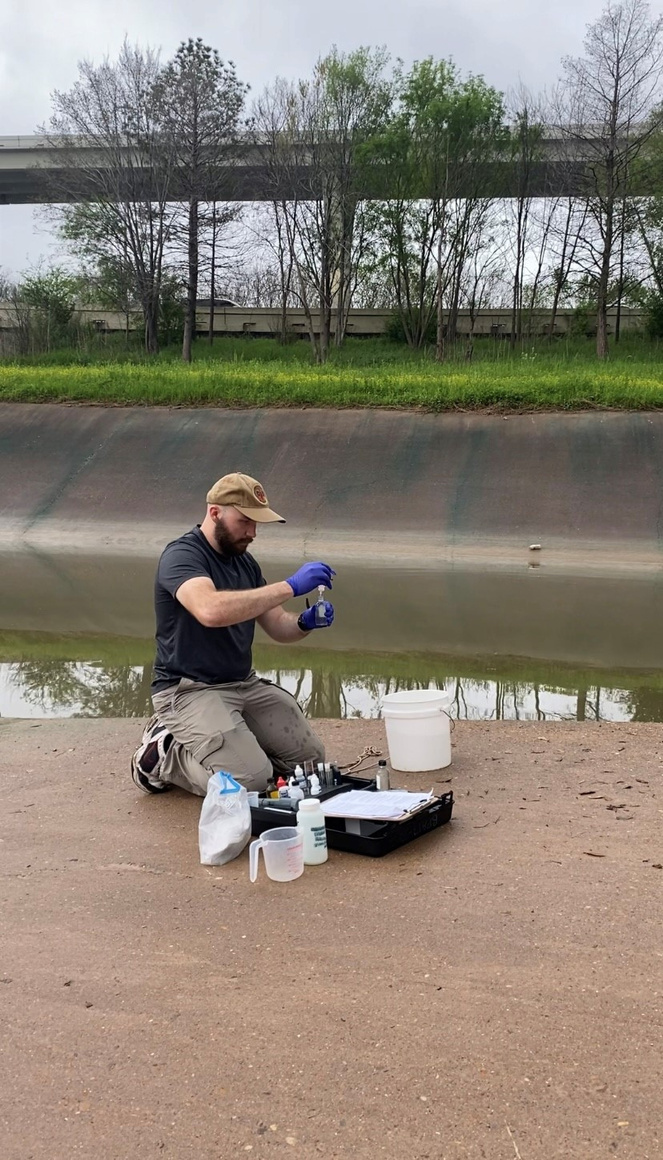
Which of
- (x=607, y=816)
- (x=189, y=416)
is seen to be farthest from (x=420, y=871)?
(x=189, y=416)

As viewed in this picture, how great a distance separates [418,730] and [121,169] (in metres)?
25.1

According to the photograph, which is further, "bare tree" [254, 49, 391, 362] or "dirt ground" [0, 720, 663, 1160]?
"bare tree" [254, 49, 391, 362]

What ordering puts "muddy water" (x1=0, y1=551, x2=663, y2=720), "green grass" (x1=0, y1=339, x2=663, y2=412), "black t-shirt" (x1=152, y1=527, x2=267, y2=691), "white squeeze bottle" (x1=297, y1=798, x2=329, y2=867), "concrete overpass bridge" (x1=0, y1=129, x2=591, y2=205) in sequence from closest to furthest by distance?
"white squeeze bottle" (x1=297, y1=798, x2=329, y2=867) → "black t-shirt" (x1=152, y1=527, x2=267, y2=691) → "muddy water" (x1=0, y1=551, x2=663, y2=720) → "green grass" (x1=0, y1=339, x2=663, y2=412) → "concrete overpass bridge" (x1=0, y1=129, x2=591, y2=205)

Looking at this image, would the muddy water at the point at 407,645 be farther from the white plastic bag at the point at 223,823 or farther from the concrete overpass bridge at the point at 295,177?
the concrete overpass bridge at the point at 295,177

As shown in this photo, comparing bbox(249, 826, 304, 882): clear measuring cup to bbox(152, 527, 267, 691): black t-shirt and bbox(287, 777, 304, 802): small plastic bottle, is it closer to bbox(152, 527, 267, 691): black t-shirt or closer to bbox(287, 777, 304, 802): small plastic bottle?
bbox(287, 777, 304, 802): small plastic bottle

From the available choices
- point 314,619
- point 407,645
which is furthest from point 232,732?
point 407,645

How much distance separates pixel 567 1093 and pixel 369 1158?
0.51 meters

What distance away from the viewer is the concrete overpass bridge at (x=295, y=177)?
81.2 ft

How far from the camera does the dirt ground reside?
224cm

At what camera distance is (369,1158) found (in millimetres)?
2133

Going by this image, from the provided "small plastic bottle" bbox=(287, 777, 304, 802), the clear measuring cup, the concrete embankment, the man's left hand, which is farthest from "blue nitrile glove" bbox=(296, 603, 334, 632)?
A: the concrete embankment

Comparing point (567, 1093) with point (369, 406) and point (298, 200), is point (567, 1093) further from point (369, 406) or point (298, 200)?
point (298, 200)

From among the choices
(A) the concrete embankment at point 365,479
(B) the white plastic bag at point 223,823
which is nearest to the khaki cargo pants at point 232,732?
(B) the white plastic bag at point 223,823

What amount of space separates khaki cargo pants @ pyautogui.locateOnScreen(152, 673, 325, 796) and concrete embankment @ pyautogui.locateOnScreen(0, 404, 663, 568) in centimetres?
947
